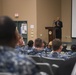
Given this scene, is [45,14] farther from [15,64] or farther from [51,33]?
[15,64]

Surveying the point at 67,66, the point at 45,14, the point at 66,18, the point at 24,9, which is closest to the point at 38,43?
the point at 67,66

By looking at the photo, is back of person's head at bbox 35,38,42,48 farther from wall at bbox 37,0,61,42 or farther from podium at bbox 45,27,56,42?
wall at bbox 37,0,61,42

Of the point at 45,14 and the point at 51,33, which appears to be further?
the point at 45,14

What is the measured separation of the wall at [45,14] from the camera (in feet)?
50.5

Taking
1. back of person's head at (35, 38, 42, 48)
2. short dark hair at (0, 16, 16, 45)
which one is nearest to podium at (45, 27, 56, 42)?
back of person's head at (35, 38, 42, 48)

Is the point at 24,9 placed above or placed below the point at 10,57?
above

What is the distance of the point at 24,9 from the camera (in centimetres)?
1584

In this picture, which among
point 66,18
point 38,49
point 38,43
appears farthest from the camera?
point 66,18

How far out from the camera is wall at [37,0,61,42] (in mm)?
15382

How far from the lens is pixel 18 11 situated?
635 inches

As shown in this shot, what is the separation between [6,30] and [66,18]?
1501 centimetres

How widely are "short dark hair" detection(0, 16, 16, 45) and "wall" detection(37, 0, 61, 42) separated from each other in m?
13.7

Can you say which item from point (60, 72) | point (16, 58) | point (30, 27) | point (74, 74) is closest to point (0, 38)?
point (16, 58)

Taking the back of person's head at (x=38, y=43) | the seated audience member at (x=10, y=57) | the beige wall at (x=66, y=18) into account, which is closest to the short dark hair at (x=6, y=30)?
the seated audience member at (x=10, y=57)
